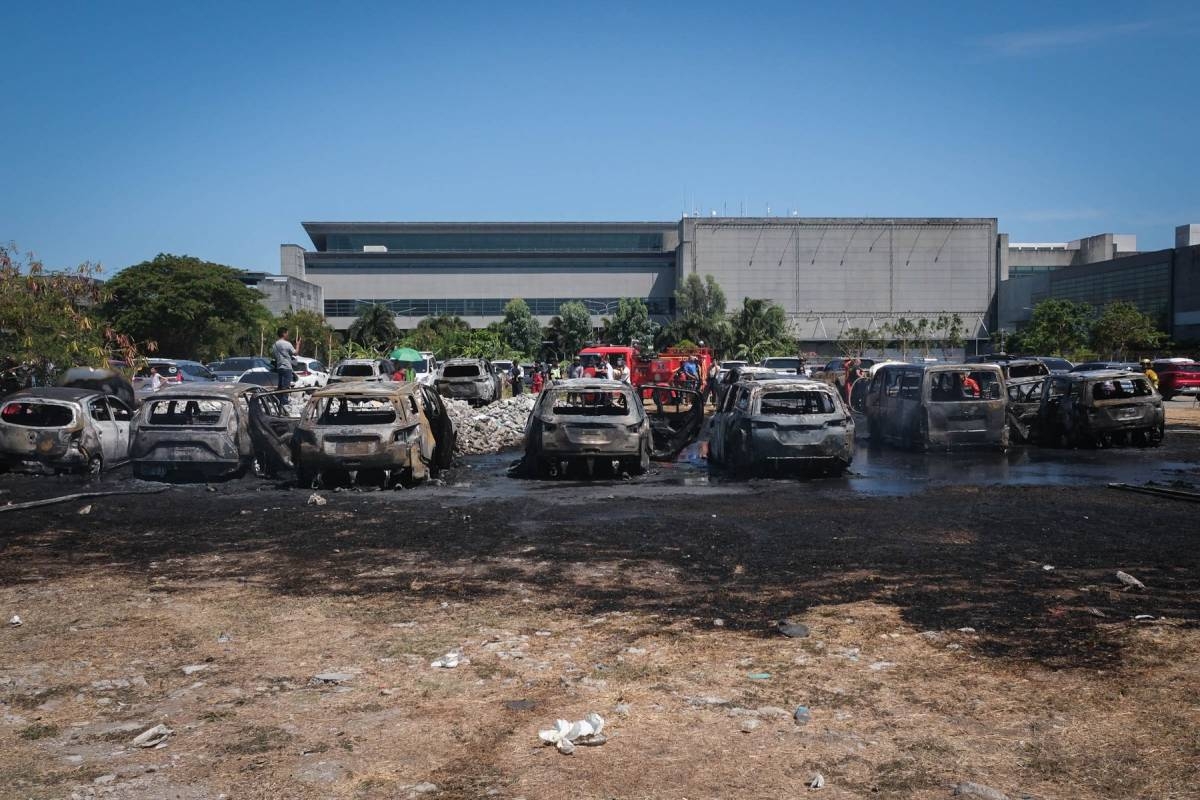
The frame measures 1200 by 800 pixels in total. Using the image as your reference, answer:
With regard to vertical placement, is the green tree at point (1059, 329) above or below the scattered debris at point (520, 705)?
above

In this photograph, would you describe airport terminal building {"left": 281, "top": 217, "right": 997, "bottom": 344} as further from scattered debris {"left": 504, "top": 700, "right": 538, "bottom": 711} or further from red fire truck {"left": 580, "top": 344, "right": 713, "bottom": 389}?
scattered debris {"left": 504, "top": 700, "right": 538, "bottom": 711}

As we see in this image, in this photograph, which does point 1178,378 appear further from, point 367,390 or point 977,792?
point 977,792

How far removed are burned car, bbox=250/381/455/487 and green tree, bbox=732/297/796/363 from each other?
51412mm

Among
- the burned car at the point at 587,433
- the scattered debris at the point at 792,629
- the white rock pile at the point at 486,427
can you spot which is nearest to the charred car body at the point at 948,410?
the burned car at the point at 587,433

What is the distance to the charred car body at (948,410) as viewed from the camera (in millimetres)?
18109

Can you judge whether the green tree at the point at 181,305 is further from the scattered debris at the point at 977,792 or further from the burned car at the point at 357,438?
the scattered debris at the point at 977,792

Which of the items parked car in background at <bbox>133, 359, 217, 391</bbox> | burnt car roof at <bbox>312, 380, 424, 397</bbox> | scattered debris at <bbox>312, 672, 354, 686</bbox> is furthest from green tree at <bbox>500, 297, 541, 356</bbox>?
scattered debris at <bbox>312, 672, 354, 686</bbox>

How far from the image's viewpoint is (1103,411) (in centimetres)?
1895

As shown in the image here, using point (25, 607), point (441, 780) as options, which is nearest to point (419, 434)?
point (25, 607)

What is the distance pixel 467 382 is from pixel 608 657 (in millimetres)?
26038

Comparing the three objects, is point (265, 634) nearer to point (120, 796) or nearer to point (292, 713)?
point (292, 713)

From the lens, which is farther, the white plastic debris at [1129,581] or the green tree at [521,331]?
the green tree at [521,331]

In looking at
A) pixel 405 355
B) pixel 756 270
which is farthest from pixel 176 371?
pixel 756 270

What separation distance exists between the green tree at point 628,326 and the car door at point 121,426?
217 ft
